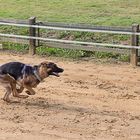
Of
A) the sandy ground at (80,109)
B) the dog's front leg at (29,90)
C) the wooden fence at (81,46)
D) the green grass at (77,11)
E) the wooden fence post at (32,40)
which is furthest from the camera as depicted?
the green grass at (77,11)

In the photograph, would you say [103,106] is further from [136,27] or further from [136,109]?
[136,27]

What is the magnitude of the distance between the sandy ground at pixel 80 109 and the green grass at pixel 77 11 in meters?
4.08

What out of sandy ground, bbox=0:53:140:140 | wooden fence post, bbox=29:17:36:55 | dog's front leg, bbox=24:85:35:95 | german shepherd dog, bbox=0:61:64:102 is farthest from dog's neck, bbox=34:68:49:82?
wooden fence post, bbox=29:17:36:55

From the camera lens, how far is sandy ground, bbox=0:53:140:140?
8.56 metres

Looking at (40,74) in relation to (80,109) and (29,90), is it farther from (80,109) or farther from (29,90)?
(80,109)

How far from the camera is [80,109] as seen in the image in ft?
32.4

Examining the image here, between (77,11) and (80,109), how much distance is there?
941 centimetres

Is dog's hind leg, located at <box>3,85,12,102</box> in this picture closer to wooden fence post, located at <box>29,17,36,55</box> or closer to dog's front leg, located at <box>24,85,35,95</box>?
dog's front leg, located at <box>24,85,35,95</box>

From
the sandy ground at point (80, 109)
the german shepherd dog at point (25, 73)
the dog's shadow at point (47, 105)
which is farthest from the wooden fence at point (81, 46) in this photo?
the german shepherd dog at point (25, 73)

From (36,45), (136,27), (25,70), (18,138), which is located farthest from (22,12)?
(18,138)

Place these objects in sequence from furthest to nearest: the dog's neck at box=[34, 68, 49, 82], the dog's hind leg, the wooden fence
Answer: the wooden fence < the dog's hind leg < the dog's neck at box=[34, 68, 49, 82]

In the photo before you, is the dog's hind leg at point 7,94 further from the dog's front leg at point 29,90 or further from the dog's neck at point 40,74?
the dog's neck at point 40,74

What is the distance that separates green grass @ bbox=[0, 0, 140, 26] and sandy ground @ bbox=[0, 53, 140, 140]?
4.08 m

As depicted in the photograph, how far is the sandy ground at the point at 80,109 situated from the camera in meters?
8.56
